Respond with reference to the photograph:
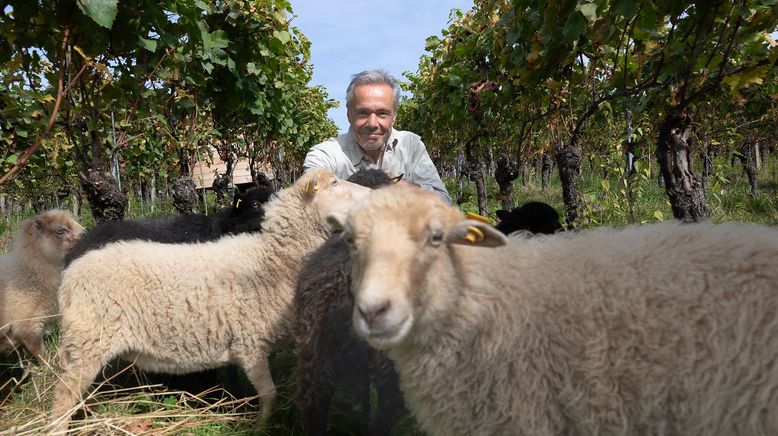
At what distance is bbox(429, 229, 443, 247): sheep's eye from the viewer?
5.85 feet

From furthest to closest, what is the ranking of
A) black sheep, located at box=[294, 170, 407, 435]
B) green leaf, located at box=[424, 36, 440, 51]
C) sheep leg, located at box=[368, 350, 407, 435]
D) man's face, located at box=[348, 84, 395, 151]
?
green leaf, located at box=[424, 36, 440, 51] → man's face, located at box=[348, 84, 395, 151] → sheep leg, located at box=[368, 350, 407, 435] → black sheep, located at box=[294, 170, 407, 435]

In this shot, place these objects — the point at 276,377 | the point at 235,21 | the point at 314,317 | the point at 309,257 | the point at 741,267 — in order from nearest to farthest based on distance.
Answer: the point at 741,267 < the point at 314,317 < the point at 309,257 < the point at 276,377 < the point at 235,21

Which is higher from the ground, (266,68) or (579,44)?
(266,68)

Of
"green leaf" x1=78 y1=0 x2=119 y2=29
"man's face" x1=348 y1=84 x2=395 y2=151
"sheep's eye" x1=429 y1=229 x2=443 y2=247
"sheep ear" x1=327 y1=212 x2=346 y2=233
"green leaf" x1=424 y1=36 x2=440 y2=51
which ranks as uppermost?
"green leaf" x1=424 y1=36 x2=440 y2=51

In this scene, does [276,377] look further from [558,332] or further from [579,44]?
[579,44]

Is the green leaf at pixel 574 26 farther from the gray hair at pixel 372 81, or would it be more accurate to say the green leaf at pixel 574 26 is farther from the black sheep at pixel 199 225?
the black sheep at pixel 199 225

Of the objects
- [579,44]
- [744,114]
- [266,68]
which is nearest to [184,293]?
[579,44]

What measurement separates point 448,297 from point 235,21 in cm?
595

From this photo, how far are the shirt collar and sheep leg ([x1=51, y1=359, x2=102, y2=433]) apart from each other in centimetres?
226

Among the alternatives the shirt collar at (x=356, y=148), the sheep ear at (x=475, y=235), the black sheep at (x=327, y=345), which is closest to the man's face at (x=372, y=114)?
the shirt collar at (x=356, y=148)

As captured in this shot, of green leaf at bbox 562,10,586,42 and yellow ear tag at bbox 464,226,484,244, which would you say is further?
green leaf at bbox 562,10,586,42

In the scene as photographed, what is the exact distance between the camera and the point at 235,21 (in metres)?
6.50

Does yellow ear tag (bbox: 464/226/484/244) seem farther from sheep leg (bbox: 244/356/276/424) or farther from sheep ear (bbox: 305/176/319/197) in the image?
sheep leg (bbox: 244/356/276/424)

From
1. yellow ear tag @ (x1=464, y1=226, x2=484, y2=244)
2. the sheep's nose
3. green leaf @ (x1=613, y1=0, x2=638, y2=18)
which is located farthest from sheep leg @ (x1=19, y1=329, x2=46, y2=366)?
green leaf @ (x1=613, y1=0, x2=638, y2=18)
